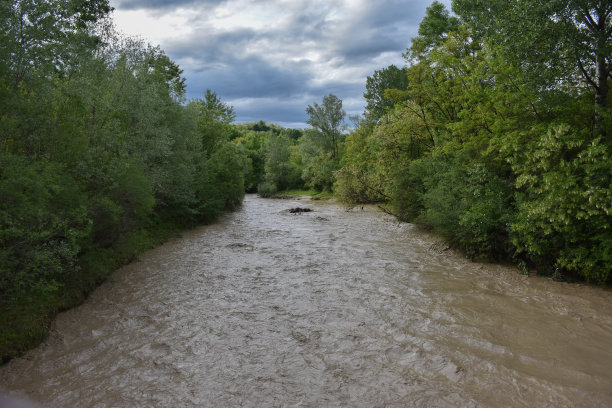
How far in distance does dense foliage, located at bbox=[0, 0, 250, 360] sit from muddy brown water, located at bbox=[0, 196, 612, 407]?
99 centimetres

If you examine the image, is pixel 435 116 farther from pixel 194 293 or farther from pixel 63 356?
pixel 63 356

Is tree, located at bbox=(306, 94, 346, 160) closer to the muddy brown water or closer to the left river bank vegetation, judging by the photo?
the left river bank vegetation

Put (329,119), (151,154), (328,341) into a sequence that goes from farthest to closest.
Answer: (329,119), (151,154), (328,341)

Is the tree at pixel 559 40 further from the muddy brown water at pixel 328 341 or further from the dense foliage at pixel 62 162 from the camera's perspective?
the dense foliage at pixel 62 162

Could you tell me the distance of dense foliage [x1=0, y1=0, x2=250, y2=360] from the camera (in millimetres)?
7215

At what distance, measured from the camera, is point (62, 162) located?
9703 mm

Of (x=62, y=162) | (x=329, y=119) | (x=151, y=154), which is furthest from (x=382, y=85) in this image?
(x=62, y=162)

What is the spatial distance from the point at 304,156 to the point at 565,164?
48.9 metres

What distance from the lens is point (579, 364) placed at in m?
6.27

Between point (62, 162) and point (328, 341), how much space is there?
27.4 ft

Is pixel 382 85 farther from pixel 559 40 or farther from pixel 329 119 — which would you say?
pixel 559 40

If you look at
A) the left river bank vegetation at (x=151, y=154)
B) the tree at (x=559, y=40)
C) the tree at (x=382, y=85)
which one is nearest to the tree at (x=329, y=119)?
the tree at (x=382, y=85)

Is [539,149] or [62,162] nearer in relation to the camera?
[62,162]

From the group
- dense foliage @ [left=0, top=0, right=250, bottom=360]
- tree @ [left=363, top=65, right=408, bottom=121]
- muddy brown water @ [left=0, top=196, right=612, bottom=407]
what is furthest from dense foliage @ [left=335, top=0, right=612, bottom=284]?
tree @ [left=363, top=65, right=408, bottom=121]
